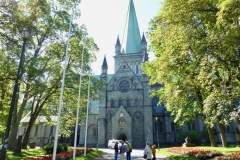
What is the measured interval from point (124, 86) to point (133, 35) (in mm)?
20561

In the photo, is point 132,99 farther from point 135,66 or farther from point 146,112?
point 135,66

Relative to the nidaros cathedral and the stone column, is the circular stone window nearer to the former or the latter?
the nidaros cathedral

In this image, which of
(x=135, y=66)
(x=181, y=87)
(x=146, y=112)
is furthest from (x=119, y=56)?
(x=181, y=87)

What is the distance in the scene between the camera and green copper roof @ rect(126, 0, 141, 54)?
54.9 meters

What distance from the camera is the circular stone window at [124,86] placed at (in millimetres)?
41906

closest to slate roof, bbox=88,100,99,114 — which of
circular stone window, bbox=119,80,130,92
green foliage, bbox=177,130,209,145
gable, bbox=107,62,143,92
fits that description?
gable, bbox=107,62,143,92

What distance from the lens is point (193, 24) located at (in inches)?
575

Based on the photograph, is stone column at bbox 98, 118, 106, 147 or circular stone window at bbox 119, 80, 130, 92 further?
circular stone window at bbox 119, 80, 130, 92

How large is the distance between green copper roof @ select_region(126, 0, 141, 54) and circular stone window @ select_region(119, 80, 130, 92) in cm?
1455

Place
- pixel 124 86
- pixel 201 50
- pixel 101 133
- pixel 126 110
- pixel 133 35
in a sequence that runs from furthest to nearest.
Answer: pixel 133 35
pixel 124 86
pixel 126 110
pixel 101 133
pixel 201 50

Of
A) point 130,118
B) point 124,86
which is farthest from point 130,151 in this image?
point 124,86

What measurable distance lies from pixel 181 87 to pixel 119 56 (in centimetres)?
3794

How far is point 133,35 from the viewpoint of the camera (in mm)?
56469

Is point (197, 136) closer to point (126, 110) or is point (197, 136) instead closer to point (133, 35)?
point (126, 110)
